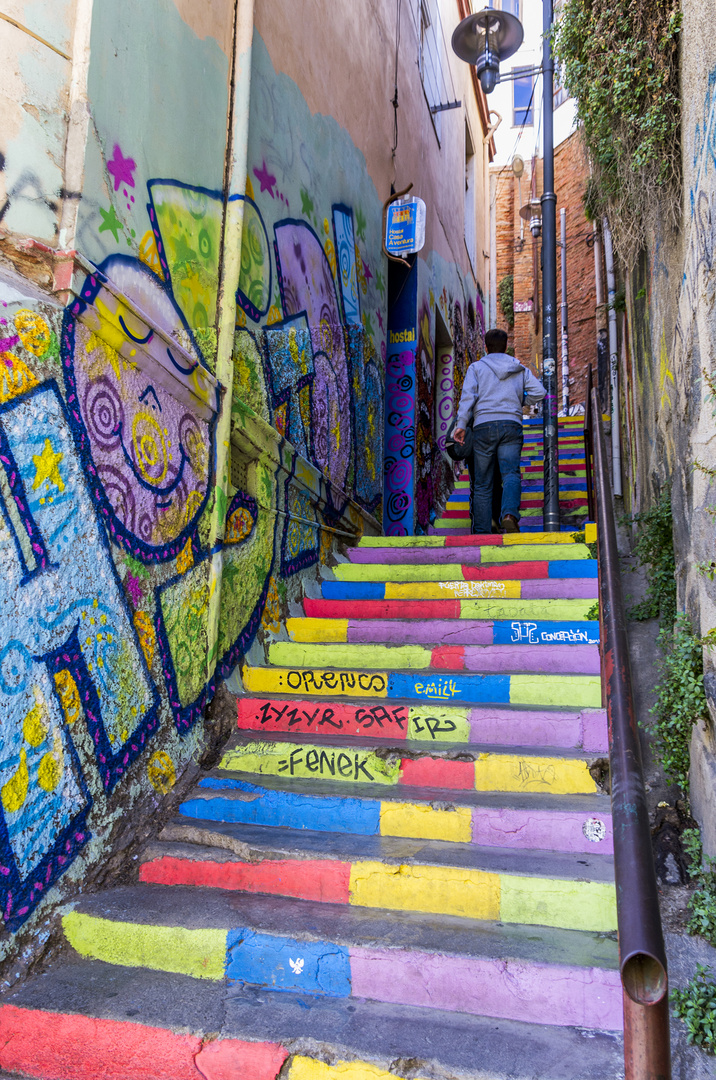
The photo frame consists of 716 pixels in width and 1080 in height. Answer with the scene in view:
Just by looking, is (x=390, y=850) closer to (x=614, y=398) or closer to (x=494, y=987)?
(x=494, y=987)

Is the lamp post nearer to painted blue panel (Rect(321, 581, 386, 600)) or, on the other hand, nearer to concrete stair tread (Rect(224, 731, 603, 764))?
painted blue panel (Rect(321, 581, 386, 600))

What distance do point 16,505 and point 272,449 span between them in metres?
1.87

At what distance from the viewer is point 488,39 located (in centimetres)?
618

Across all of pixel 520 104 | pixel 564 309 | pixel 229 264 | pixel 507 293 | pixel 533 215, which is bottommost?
pixel 229 264

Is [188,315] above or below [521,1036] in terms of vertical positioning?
above

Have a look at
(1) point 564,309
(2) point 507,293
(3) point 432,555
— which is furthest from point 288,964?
(2) point 507,293

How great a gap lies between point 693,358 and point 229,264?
200cm

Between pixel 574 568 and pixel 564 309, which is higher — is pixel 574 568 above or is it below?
below

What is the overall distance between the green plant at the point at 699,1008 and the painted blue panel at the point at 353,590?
2.60 metres

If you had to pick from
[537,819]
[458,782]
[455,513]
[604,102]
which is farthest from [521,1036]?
[455,513]

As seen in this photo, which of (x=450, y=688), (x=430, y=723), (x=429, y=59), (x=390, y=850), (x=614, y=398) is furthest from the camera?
(x=429, y=59)

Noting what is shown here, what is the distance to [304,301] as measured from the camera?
439cm

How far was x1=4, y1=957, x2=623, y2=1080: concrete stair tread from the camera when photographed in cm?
157

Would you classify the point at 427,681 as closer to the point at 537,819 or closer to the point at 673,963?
the point at 537,819
